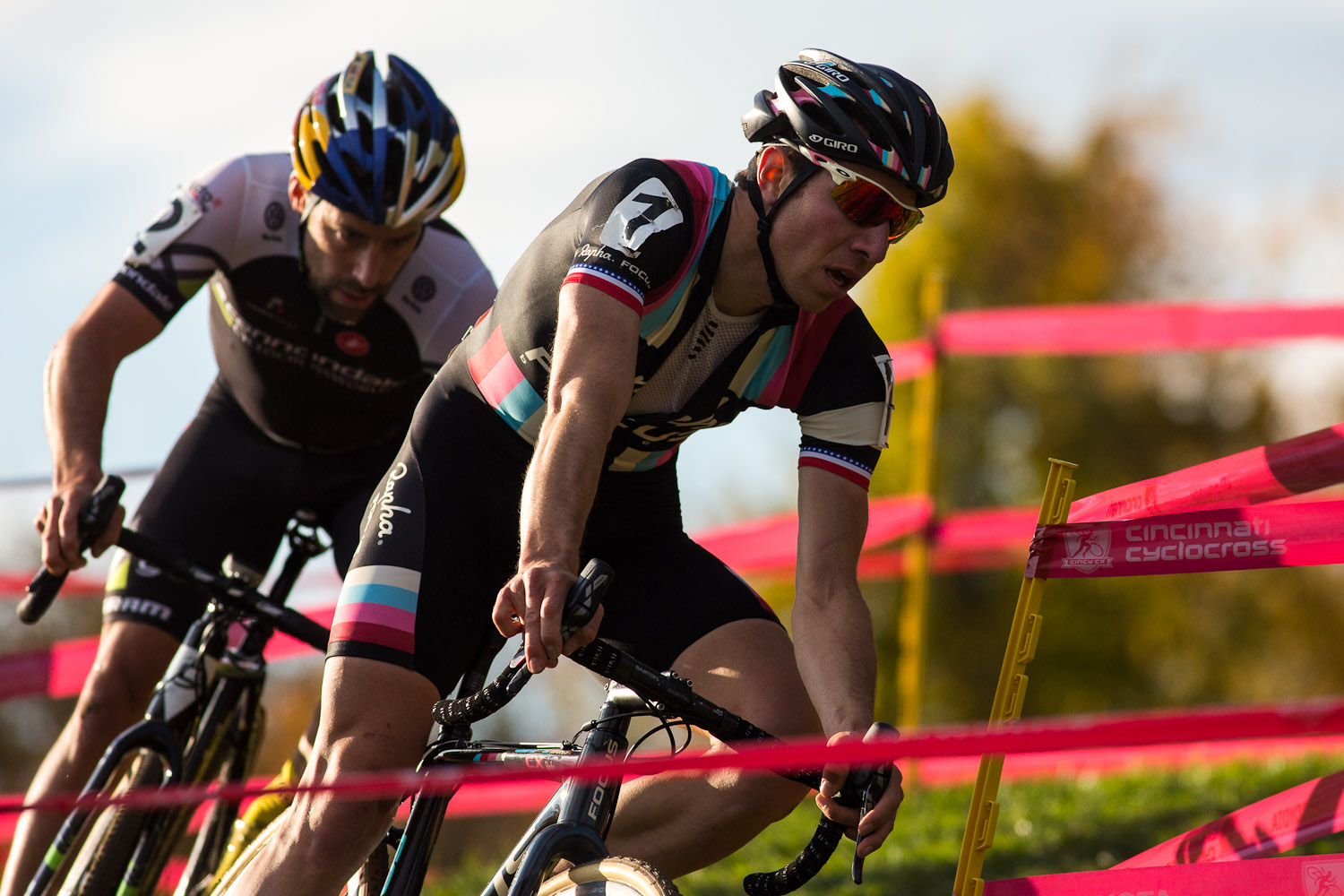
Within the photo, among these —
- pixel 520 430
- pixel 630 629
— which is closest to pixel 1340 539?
pixel 630 629

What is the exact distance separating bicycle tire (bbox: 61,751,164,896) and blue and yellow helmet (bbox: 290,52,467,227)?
1765 mm

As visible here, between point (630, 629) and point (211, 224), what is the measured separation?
2068 mm

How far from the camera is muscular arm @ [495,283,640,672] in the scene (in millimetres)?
2340

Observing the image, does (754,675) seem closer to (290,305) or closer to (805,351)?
(805,351)

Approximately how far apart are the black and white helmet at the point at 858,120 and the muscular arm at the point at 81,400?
2.16 meters

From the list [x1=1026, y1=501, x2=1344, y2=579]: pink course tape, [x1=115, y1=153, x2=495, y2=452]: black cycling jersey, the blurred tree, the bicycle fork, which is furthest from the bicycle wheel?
the blurred tree

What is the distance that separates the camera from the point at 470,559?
305cm

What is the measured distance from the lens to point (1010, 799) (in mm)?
6332

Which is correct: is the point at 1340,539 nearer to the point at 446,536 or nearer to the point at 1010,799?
the point at 446,536

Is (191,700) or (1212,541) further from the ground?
(1212,541)

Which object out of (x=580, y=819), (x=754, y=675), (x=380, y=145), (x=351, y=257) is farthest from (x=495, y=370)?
(x=380, y=145)

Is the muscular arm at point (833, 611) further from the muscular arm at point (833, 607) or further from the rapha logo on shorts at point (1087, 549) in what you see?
the rapha logo on shorts at point (1087, 549)

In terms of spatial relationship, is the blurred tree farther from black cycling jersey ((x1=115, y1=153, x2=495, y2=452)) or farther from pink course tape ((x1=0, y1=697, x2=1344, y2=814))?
pink course tape ((x1=0, y1=697, x2=1344, y2=814))

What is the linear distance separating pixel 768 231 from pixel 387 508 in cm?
109
